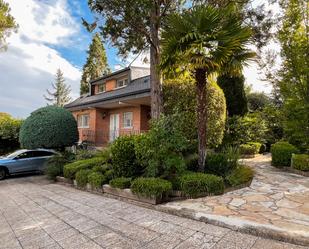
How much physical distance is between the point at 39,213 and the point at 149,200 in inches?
113

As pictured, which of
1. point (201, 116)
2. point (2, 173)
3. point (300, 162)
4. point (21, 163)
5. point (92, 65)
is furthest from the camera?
point (92, 65)

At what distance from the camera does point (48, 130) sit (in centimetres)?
1212

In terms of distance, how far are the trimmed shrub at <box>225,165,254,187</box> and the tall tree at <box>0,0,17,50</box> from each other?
17.5m

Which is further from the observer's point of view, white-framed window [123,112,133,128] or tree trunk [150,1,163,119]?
white-framed window [123,112,133,128]

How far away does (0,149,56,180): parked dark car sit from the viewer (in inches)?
511

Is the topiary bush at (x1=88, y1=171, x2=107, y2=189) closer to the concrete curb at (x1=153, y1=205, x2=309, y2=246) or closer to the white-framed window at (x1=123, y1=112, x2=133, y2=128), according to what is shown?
the concrete curb at (x1=153, y1=205, x2=309, y2=246)

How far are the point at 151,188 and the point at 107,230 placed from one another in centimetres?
159

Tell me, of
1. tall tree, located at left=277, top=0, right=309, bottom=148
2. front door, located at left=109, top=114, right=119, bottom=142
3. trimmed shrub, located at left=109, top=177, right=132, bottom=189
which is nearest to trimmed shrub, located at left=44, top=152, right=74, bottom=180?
trimmed shrub, located at left=109, top=177, right=132, bottom=189

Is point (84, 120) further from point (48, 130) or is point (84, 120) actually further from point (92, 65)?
point (92, 65)

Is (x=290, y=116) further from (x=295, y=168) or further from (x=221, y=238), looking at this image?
(x=221, y=238)

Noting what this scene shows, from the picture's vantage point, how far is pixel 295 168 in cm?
922

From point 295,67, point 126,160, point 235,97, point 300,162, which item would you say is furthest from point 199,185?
point 235,97

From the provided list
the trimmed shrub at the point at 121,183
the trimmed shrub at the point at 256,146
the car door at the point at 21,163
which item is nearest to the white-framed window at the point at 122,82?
the car door at the point at 21,163

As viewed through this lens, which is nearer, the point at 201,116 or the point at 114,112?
the point at 201,116
